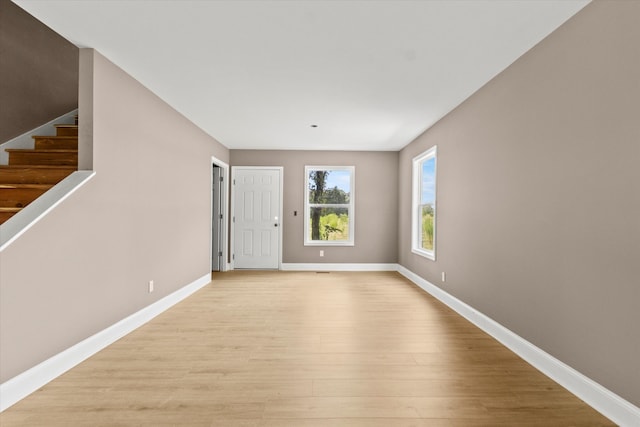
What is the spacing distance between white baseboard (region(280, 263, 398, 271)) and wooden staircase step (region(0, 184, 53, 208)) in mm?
4645

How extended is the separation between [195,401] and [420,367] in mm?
1603

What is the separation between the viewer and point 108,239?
118 inches

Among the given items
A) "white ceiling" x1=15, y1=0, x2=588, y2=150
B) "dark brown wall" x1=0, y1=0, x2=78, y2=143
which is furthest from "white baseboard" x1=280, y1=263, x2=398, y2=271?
"dark brown wall" x1=0, y1=0, x2=78, y2=143

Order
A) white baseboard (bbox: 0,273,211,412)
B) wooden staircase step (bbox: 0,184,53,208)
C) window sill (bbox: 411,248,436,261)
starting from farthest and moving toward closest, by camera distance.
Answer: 1. window sill (bbox: 411,248,436,261)
2. wooden staircase step (bbox: 0,184,53,208)
3. white baseboard (bbox: 0,273,211,412)

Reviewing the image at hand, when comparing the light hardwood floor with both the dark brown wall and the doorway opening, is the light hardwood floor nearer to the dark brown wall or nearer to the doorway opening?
the dark brown wall

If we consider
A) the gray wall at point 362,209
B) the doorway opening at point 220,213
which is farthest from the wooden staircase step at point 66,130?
the gray wall at point 362,209

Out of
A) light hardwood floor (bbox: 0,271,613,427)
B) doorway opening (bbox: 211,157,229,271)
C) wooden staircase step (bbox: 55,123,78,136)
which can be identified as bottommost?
light hardwood floor (bbox: 0,271,613,427)

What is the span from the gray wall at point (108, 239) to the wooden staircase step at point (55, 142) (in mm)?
852

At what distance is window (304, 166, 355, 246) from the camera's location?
7016 millimetres

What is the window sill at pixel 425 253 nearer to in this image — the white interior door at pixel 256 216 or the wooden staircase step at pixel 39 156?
the white interior door at pixel 256 216

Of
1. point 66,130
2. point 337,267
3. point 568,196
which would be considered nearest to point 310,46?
point 568,196

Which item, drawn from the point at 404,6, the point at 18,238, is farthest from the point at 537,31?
the point at 18,238

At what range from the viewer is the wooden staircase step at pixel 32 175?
2938 mm

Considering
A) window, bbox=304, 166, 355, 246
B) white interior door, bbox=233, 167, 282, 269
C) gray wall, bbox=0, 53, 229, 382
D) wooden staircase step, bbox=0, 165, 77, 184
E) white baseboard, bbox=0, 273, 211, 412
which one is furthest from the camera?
Answer: window, bbox=304, 166, 355, 246
